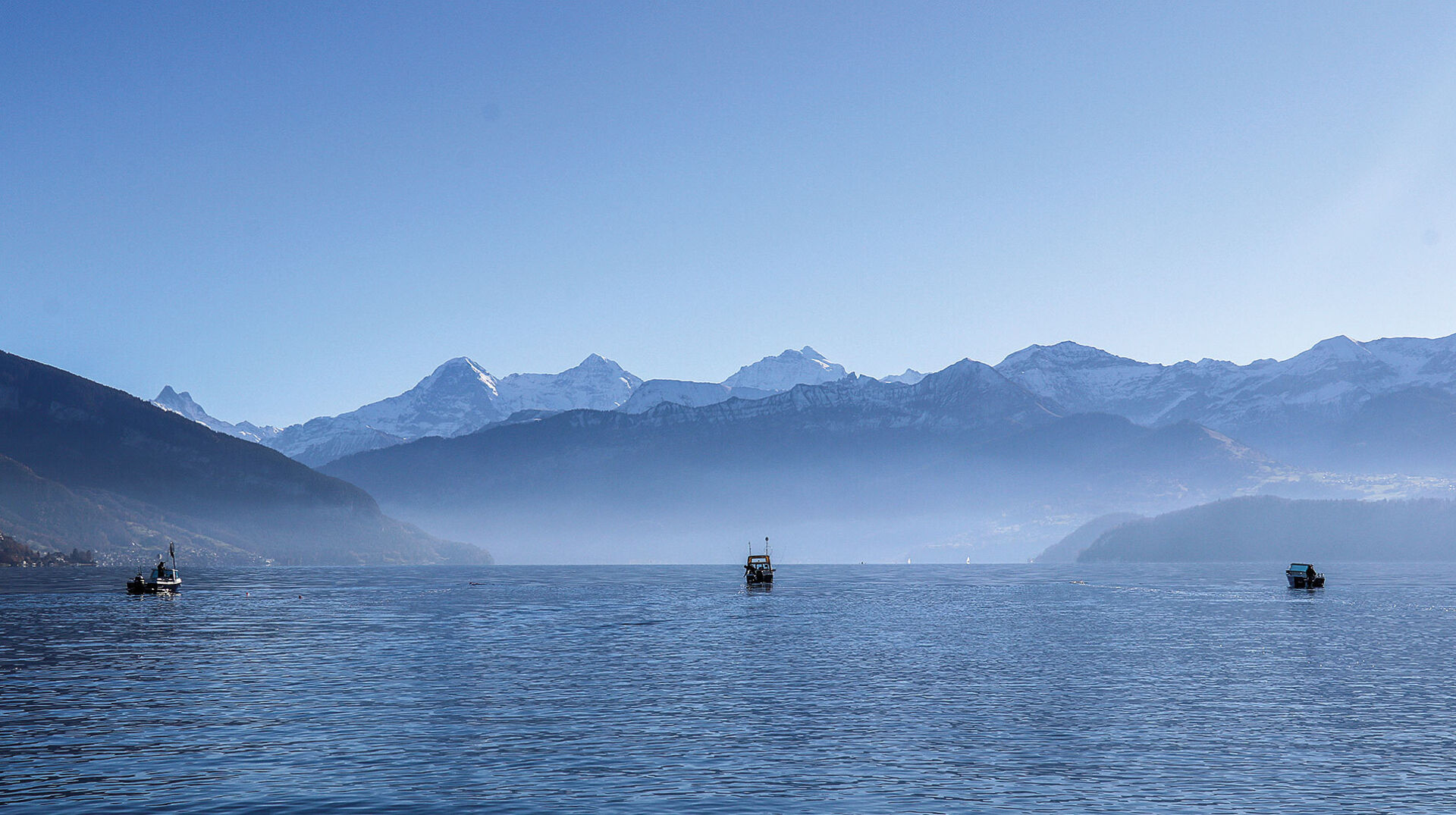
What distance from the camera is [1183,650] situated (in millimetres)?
115812

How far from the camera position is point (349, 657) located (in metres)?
109

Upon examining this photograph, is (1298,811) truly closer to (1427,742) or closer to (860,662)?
(1427,742)

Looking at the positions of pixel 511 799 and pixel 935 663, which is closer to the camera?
pixel 511 799

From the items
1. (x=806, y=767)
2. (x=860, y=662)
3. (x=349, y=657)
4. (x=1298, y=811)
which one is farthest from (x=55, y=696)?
(x=1298, y=811)

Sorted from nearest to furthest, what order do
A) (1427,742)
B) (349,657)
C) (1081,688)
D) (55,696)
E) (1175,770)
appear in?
(1175,770) → (1427,742) → (55,696) → (1081,688) → (349,657)

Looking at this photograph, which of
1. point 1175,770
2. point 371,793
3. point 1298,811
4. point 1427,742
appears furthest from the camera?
point 1427,742

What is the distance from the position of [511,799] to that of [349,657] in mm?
65486

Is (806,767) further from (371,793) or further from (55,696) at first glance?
(55,696)

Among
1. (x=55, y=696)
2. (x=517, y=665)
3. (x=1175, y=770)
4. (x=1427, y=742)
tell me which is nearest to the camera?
(x=1175, y=770)

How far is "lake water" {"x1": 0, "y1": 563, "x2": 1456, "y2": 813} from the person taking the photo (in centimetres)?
5053

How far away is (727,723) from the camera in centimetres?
6994

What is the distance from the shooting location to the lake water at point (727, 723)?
166ft

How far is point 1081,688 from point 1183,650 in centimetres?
3545

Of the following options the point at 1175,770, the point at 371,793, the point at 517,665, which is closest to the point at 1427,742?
the point at 1175,770
